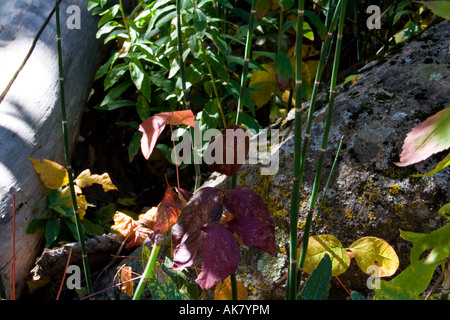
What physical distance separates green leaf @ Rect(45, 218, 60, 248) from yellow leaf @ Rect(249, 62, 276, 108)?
87cm

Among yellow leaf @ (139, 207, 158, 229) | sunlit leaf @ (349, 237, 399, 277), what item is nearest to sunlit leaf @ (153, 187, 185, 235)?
sunlit leaf @ (349, 237, 399, 277)

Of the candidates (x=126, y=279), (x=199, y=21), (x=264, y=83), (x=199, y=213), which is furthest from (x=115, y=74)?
(x=199, y=213)

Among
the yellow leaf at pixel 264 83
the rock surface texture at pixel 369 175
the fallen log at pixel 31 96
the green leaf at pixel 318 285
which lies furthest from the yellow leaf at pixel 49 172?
the green leaf at pixel 318 285

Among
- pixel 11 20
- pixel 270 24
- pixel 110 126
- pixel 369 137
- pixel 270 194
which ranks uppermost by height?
pixel 11 20

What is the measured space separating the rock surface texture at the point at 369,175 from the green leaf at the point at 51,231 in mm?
619

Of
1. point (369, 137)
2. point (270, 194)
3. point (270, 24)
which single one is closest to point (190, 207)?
point (270, 194)

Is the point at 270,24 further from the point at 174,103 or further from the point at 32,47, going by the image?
the point at 32,47

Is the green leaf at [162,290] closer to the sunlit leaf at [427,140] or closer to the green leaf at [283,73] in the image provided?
the sunlit leaf at [427,140]

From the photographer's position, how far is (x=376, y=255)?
0.89 metres

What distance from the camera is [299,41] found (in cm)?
69

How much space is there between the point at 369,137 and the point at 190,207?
0.69m

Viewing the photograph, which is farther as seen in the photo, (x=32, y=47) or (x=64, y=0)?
(x=64, y=0)

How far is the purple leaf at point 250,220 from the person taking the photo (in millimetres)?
704

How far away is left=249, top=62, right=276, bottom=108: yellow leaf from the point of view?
6.12 feet
